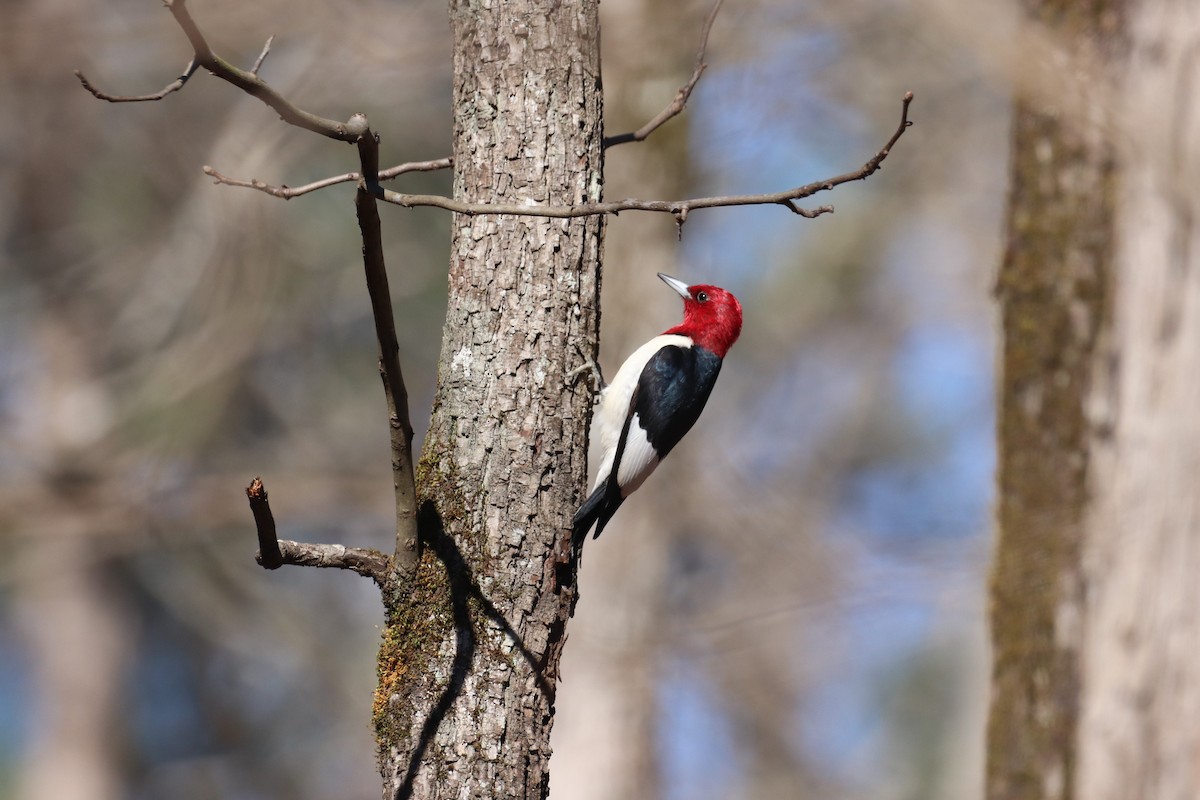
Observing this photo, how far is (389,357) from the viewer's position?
7.47 ft

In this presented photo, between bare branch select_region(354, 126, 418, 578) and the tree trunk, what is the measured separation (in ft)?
0.37

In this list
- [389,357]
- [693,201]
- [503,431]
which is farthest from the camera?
[503,431]

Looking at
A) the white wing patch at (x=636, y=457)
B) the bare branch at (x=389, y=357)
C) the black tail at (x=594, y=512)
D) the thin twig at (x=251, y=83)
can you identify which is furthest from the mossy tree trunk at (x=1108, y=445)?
the thin twig at (x=251, y=83)

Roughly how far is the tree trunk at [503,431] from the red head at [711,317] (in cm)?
161

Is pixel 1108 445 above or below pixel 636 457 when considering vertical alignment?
above

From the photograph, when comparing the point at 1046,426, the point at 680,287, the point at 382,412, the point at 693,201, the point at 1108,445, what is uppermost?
the point at 382,412

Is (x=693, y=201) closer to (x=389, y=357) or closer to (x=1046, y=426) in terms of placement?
(x=389, y=357)

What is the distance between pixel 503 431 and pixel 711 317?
1.95 metres

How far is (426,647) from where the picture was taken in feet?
8.50

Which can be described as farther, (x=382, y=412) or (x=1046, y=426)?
→ (x=382, y=412)

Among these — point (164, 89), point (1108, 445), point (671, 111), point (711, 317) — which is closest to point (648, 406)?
point (711, 317)

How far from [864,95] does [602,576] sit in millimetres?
4201

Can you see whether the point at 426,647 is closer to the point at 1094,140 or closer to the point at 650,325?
the point at 1094,140

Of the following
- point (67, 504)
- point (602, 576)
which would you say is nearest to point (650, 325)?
point (602, 576)
